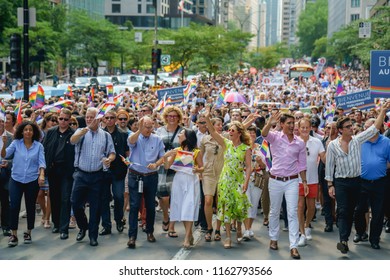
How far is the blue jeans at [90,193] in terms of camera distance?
9.74 m

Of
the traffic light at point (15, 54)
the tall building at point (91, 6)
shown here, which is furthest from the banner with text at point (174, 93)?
the tall building at point (91, 6)

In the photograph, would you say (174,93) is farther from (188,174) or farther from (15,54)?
(188,174)

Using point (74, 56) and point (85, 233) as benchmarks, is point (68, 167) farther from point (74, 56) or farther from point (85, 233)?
point (74, 56)

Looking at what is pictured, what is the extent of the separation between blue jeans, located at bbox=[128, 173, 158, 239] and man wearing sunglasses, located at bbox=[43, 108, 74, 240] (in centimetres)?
105

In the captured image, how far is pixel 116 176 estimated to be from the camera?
10766 mm

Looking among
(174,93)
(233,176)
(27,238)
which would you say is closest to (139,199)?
(233,176)

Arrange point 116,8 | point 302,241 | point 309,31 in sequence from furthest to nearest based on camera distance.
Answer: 1. point 309,31
2. point 116,8
3. point 302,241

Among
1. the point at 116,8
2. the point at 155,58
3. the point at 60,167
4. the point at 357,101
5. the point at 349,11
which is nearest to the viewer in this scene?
the point at 60,167

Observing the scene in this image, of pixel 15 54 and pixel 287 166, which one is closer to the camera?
pixel 287 166

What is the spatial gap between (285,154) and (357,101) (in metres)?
7.25

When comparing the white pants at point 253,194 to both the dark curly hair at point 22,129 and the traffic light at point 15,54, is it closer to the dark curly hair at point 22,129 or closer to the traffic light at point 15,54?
the dark curly hair at point 22,129

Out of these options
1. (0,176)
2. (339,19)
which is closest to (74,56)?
(0,176)

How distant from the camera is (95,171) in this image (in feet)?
32.1

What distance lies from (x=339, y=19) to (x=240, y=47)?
325 feet
